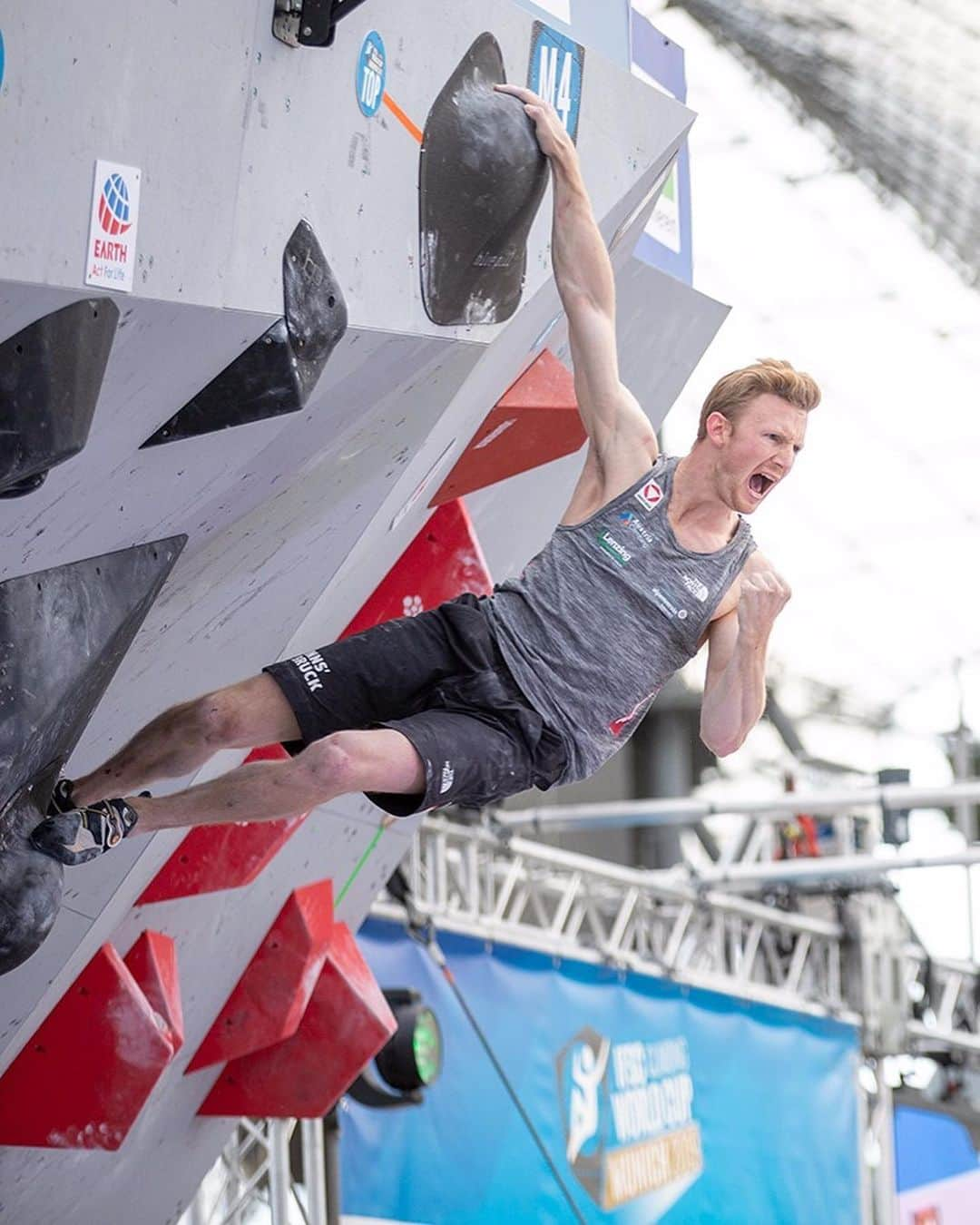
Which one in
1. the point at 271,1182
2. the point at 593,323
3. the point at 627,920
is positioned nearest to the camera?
the point at 593,323

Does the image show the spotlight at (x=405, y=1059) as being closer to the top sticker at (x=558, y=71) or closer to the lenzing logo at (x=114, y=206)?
the top sticker at (x=558, y=71)

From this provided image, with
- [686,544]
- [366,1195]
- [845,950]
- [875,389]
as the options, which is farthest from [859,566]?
[686,544]

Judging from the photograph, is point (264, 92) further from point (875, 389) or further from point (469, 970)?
point (875, 389)

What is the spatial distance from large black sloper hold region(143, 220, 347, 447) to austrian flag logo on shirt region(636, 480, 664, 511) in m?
0.79

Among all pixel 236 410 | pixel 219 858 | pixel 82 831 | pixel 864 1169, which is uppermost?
pixel 236 410

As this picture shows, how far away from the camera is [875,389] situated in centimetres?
1591

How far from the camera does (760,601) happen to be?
3285 mm

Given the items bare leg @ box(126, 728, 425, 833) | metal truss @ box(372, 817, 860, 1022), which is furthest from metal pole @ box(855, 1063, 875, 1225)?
bare leg @ box(126, 728, 425, 833)

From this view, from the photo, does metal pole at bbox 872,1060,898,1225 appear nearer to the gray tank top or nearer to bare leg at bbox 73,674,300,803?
the gray tank top

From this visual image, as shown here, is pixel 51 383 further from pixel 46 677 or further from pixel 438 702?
pixel 438 702

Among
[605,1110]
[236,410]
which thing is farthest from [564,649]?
[605,1110]

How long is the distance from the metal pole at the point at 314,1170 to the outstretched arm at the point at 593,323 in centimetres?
386

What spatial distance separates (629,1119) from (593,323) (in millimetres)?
5991

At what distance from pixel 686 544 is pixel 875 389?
516 inches
